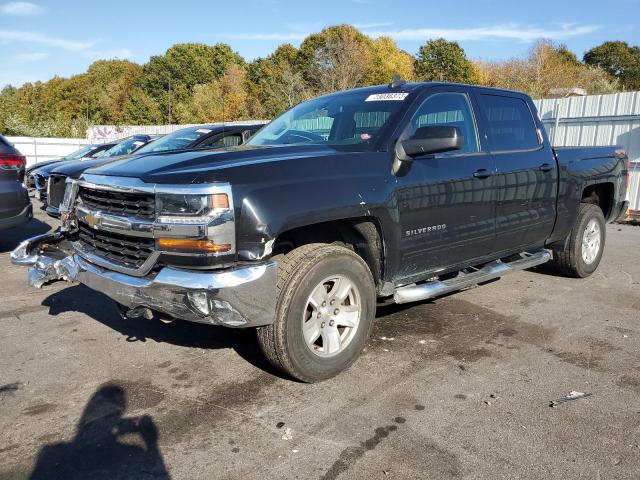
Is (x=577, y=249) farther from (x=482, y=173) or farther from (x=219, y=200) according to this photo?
(x=219, y=200)

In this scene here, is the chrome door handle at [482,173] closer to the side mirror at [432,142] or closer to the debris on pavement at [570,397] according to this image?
the side mirror at [432,142]

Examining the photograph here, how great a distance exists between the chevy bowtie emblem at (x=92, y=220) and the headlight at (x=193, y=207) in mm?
680

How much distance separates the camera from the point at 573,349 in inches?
160

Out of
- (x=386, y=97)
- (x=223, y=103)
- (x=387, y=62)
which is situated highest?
(x=387, y=62)

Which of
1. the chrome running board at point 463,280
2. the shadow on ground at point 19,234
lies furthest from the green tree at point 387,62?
the chrome running board at point 463,280

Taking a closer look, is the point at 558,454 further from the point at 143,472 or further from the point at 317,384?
the point at 143,472

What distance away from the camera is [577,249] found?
5.91 metres

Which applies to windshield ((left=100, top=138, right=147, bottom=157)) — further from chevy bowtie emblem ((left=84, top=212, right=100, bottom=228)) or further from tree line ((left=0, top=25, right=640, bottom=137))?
tree line ((left=0, top=25, right=640, bottom=137))

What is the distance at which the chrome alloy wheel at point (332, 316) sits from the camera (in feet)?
11.1

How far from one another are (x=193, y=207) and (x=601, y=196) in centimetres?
541

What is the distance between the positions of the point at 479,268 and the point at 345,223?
172 centimetres

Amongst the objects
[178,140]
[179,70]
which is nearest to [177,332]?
[178,140]

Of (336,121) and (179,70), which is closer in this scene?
Answer: (336,121)

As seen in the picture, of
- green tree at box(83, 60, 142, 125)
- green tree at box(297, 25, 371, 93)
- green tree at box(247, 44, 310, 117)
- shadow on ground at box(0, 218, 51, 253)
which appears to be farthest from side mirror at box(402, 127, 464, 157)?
green tree at box(83, 60, 142, 125)
